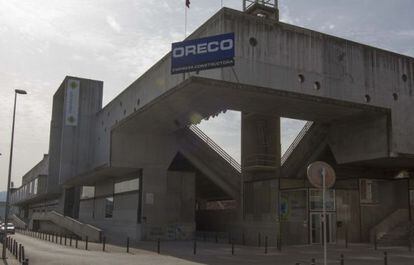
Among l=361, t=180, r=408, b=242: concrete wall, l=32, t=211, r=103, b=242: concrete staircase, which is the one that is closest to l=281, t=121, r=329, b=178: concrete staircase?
l=361, t=180, r=408, b=242: concrete wall

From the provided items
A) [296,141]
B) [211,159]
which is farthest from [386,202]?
[211,159]

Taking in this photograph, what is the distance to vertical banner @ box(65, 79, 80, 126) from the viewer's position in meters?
63.0

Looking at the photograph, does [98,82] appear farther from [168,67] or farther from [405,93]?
[405,93]

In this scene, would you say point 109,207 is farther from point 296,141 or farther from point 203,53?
point 203,53

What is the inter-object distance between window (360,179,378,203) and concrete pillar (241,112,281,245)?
6.39 meters

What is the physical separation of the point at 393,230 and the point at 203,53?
1956 cm

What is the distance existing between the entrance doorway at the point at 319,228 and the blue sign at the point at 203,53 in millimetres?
13667

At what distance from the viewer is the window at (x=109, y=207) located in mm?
49331

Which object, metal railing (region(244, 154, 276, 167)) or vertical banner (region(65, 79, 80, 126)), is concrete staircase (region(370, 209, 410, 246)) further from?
vertical banner (region(65, 79, 80, 126))

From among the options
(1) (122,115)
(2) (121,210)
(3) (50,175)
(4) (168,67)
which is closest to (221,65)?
(4) (168,67)

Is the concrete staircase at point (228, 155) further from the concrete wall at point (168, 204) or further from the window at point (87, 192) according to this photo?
the window at point (87, 192)

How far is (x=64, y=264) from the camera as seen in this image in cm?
2073

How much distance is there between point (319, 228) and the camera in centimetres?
3403

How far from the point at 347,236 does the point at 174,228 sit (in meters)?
14.2
